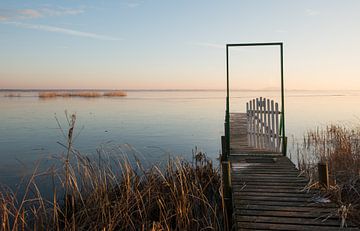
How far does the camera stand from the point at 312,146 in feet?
50.7

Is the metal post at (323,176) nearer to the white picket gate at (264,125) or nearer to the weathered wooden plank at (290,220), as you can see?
the weathered wooden plank at (290,220)

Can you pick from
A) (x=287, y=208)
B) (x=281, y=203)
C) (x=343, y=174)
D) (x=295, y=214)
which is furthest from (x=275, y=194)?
(x=343, y=174)

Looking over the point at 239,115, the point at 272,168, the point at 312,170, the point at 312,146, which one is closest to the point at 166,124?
the point at 239,115

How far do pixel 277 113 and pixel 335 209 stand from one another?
459 cm

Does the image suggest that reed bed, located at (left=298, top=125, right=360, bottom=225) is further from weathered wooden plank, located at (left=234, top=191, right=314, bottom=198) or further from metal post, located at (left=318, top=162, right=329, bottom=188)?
weathered wooden plank, located at (left=234, top=191, right=314, bottom=198)

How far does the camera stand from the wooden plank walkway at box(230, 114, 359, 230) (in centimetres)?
457

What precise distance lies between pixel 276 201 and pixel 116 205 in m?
2.68

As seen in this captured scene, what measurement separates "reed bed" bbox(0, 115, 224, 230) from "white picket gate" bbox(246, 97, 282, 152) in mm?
1884

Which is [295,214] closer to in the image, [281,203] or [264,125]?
[281,203]

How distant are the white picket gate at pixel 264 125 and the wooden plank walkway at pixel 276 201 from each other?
4.73ft

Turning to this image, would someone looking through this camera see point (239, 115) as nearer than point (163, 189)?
No

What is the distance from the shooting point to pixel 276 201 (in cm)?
541

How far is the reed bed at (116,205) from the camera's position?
4.79m

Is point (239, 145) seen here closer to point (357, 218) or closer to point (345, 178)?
point (345, 178)
